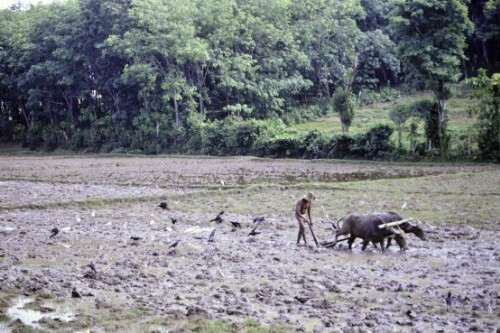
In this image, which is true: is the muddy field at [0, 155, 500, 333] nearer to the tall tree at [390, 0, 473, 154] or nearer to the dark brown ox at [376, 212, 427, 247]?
the dark brown ox at [376, 212, 427, 247]

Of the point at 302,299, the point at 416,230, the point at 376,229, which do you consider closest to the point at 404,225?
the point at 416,230

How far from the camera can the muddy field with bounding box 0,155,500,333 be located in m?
8.76

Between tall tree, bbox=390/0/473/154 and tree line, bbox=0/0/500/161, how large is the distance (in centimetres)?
565

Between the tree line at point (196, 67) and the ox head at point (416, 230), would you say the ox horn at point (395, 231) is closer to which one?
the ox head at point (416, 230)

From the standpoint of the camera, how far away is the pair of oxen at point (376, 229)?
1334 cm

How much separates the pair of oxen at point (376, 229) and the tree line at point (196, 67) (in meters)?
25.2

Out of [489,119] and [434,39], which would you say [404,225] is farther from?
[434,39]

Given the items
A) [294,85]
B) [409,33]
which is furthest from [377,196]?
[294,85]

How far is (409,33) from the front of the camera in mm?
34719

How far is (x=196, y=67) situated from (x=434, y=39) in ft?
66.8

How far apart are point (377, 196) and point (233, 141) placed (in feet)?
76.9

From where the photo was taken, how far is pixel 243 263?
40.4 ft

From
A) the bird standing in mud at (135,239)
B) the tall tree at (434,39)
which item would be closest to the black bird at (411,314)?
the bird standing in mud at (135,239)

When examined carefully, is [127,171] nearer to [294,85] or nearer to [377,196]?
[377,196]
